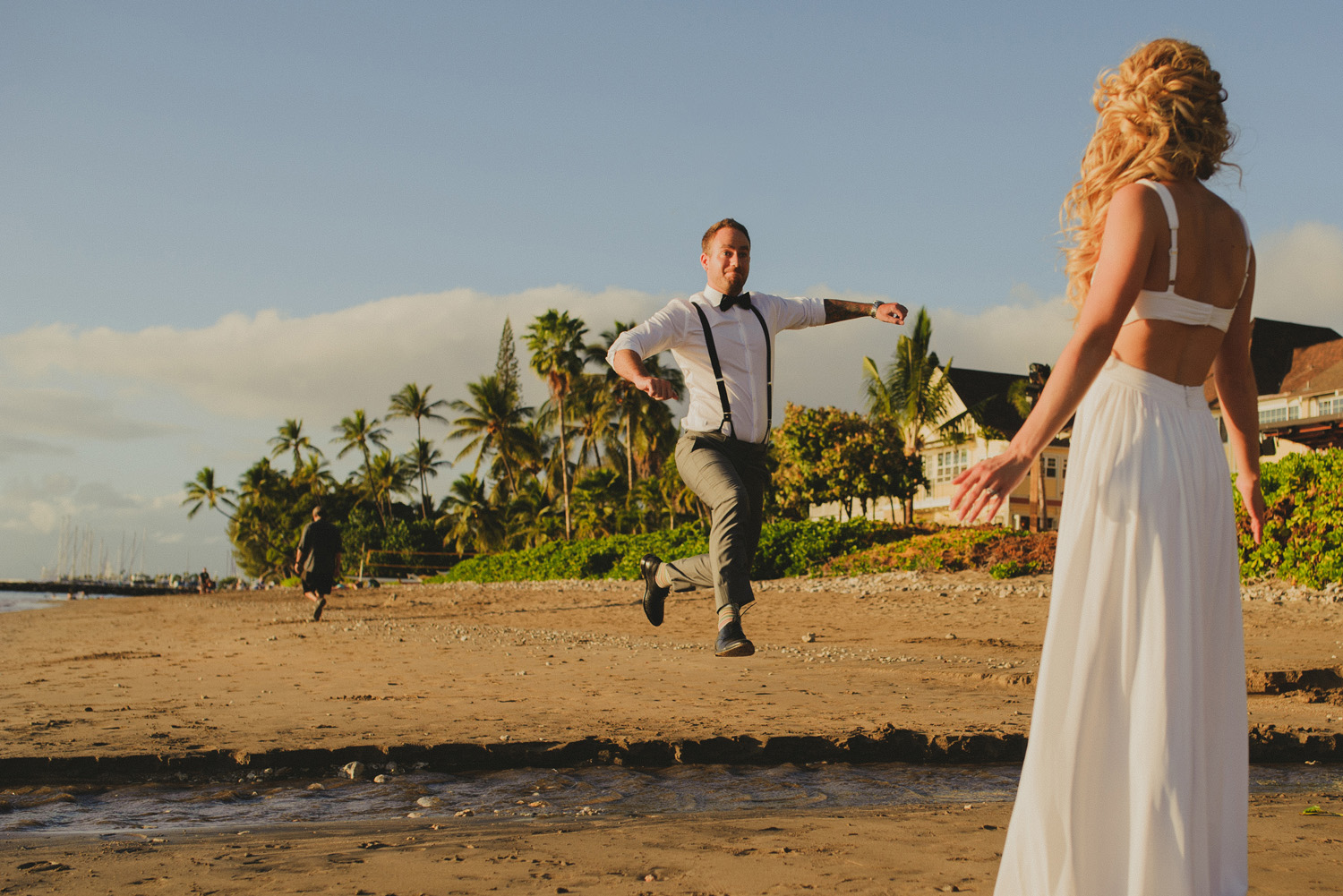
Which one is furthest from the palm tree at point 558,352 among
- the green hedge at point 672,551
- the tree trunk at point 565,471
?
the green hedge at point 672,551

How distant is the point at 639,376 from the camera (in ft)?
15.0

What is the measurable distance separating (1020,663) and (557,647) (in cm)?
528

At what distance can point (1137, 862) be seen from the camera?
2.40 metres

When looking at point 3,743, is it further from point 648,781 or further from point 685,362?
point 685,362

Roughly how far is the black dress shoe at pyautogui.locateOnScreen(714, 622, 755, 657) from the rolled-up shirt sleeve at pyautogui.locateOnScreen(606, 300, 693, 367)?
1.36 m

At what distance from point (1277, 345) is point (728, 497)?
4705cm

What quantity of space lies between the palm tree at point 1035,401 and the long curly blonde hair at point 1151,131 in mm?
26369

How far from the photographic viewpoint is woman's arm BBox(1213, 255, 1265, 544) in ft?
8.95

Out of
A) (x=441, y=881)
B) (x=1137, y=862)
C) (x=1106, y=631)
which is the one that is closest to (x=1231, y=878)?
(x=1137, y=862)

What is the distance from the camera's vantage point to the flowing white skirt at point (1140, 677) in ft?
7.98

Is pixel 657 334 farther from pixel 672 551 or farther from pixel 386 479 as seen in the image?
pixel 386 479

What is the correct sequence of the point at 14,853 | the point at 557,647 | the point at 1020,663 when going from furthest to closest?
the point at 557,647 → the point at 1020,663 → the point at 14,853

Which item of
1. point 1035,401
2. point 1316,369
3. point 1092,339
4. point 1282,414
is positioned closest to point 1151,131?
point 1092,339

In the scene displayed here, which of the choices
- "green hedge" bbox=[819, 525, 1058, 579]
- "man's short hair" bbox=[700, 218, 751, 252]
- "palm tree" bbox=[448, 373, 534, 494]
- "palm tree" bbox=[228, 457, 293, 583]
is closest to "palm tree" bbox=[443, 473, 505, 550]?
"palm tree" bbox=[448, 373, 534, 494]
